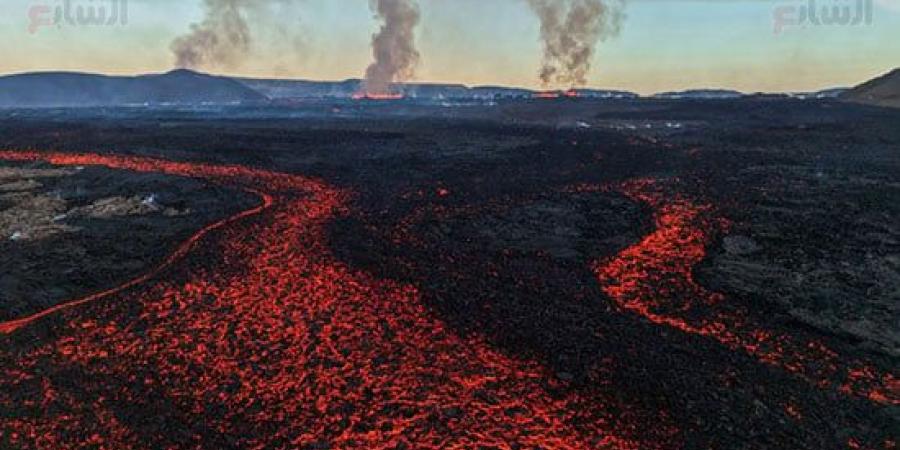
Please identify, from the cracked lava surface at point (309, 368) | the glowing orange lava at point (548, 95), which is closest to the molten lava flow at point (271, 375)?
the cracked lava surface at point (309, 368)

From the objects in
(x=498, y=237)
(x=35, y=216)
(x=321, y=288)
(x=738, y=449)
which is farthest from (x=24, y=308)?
(x=738, y=449)

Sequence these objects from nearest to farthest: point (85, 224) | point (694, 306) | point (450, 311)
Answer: point (450, 311)
point (694, 306)
point (85, 224)

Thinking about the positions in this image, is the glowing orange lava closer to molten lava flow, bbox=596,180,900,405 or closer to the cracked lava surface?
molten lava flow, bbox=596,180,900,405

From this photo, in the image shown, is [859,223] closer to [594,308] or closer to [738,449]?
[594,308]

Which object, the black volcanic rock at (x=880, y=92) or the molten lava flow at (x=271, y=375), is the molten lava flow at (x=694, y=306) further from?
the black volcanic rock at (x=880, y=92)

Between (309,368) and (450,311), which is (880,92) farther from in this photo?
(309,368)

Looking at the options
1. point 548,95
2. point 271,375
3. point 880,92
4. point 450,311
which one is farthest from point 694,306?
point 548,95
